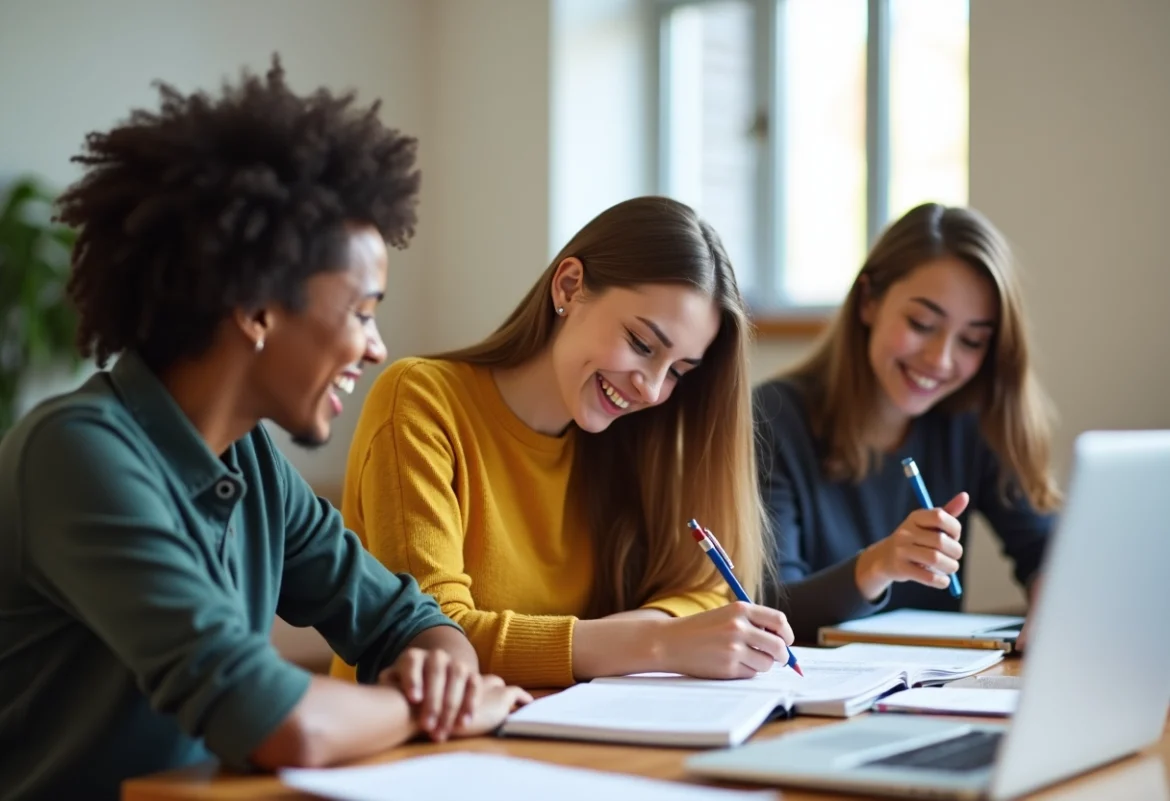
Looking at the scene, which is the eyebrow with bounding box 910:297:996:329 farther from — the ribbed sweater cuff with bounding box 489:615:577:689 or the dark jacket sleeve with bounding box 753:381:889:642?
the ribbed sweater cuff with bounding box 489:615:577:689

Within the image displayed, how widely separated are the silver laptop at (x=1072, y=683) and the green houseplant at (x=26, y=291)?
2625 millimetres

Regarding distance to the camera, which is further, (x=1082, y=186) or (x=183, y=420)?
(x=1082, y=186)

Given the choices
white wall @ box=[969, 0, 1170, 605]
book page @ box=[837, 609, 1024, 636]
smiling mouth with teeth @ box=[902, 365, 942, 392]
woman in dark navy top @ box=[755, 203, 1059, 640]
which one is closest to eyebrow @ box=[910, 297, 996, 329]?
woman in dark navy top @ box=[755, 203, 1059, 640]

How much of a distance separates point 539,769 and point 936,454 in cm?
159

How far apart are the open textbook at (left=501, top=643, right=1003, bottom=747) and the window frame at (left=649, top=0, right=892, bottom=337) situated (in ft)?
6.18

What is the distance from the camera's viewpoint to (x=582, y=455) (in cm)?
190

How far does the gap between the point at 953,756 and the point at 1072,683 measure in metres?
0.10

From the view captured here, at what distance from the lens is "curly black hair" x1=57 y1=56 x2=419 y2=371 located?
1103mm

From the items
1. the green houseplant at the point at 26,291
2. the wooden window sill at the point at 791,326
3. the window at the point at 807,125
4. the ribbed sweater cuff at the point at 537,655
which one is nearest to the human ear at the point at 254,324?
the ribbed sweater cuff at the point at 537,655

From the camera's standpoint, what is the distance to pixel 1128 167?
2.81 meters

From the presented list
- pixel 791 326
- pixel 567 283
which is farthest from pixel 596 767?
pixel 791 326

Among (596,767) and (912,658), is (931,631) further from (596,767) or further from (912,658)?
(596,767)

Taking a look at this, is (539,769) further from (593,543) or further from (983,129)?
(983,129)

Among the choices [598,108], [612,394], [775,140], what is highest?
[598,108]
